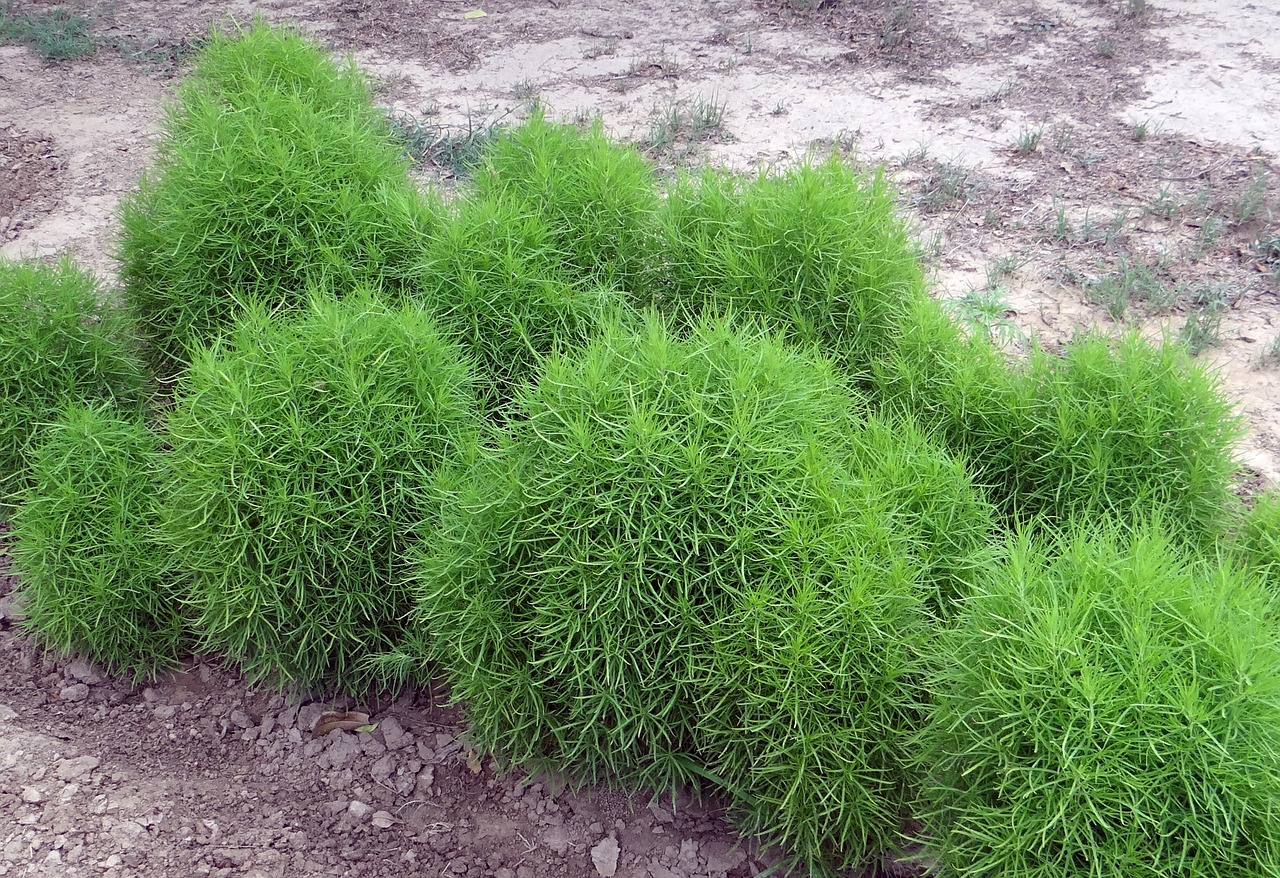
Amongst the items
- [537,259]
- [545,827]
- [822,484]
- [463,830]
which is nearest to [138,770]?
[463,830]

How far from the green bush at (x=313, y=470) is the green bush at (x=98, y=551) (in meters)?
0.24

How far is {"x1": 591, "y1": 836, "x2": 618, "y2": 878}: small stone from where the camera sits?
224cm

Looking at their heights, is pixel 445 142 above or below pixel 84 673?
above

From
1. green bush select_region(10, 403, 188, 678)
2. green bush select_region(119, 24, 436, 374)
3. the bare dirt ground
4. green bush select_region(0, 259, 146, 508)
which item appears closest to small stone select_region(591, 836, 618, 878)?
the bare dirt ground

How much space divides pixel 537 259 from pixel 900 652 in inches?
55.2

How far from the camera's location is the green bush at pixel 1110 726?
1510 mm

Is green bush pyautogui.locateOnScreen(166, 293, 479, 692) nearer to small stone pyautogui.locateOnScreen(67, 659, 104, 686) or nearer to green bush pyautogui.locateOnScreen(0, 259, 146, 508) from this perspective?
small stone pyautogui.locateOnScreen(67, 659, 104, 686)

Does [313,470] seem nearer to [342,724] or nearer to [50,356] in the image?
[342,724]

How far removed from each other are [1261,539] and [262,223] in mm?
2600

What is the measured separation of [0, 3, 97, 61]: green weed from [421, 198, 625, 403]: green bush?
480cm

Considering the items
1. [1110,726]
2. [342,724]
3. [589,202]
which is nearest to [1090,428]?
[1110,726]

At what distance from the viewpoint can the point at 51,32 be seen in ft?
20.8

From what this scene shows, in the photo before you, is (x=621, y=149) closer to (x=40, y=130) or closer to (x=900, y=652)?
(x=900, y=652)

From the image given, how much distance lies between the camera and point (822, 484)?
200 cm
